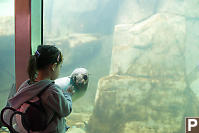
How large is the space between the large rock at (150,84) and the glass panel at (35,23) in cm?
393

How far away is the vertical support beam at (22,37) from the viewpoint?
1842mm

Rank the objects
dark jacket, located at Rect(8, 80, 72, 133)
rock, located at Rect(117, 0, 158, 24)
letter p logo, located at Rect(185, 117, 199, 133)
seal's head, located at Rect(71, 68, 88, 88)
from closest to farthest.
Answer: dark jacket, located at Rect(8, 80, 72, 133) < seal's head, located at Rect(71, 68, 88, 88) < letter p logo, located at Rect(185, 117, 199, 133) < rock, located at Rect(117, 0, 158, 24)

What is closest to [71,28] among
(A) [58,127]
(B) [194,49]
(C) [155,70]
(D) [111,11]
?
(D) [111,11]

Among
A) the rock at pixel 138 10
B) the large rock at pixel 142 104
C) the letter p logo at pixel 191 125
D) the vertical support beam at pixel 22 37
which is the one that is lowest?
the large rock at pixel 142 104

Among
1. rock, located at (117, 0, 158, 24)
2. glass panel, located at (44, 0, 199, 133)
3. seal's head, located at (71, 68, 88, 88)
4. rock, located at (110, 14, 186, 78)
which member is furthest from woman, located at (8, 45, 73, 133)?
rock, located at (117, 0, 158, 24)

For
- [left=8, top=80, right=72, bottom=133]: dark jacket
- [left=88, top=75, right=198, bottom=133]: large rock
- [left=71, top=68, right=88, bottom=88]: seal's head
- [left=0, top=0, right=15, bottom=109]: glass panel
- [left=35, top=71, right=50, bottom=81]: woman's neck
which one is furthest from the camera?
[left=0, top=0, right=15, bottom=109]: glass panel

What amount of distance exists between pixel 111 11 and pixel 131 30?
221 cm

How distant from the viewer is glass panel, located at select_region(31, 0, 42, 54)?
6.13 ft

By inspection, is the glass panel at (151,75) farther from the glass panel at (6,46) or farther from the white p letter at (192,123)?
the white p letter at (192,123)

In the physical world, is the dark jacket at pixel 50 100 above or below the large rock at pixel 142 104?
above

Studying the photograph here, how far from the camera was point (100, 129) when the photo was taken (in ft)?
21.6

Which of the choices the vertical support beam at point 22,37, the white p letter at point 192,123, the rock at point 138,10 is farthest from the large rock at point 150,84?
the vertical support beam at point 22,37

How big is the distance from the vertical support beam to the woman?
755mm

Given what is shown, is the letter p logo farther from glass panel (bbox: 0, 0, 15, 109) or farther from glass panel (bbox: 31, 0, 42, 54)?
glass panel (bbox: 0, 0, 15, 109)
